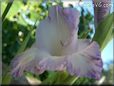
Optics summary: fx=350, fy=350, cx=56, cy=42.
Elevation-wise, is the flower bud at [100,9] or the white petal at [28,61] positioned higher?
the flower bud at [100,9]

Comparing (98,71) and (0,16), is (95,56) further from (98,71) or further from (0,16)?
(0,16)

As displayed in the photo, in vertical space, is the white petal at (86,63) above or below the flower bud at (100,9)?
below

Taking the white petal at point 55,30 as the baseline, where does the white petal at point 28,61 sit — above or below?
below

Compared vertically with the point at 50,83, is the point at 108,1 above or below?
above

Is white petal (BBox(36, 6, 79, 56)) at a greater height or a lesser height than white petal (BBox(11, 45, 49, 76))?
greater

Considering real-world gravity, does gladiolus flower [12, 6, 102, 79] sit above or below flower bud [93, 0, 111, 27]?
below

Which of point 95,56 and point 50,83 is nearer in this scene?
point 95,56

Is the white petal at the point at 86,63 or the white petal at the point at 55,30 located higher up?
the white petal at the point at 55,30

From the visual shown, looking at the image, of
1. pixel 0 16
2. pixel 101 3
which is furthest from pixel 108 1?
pixel 0 16
